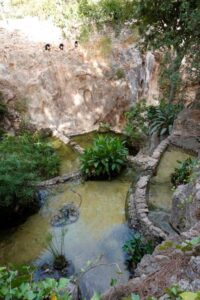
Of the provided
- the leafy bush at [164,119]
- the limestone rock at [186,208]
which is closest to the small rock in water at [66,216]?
the limestone rock at [186,208]

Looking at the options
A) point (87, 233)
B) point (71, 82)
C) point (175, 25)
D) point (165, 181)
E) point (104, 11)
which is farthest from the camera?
point (104, 11)

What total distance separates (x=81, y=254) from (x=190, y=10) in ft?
20.8

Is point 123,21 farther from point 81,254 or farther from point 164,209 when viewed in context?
point 81,254

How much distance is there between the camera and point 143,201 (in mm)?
6504

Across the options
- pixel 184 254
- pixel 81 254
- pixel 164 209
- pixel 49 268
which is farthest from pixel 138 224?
pixel 184 254

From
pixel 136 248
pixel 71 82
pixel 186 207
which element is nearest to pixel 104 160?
pixel 136 248

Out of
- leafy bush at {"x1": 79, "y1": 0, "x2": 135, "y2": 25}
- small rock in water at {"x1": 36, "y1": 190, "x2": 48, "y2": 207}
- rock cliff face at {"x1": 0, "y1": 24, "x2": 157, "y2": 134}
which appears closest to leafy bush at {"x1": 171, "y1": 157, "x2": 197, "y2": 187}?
small rock in water at {"x1": 36, "y1": 190, "x2": 48, "y2": 207}

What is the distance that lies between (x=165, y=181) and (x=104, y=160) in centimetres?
167

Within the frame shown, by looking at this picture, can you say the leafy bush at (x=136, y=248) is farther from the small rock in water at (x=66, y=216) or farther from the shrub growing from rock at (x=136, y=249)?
the small rock in water at (x=66, y=216)

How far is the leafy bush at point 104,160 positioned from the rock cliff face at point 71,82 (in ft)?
13.1

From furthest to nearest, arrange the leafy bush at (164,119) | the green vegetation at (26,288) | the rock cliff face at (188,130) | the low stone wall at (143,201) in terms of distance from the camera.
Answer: the leafy bush at (164,119) → the rock cliff face at (188,130) → the low stone wall at (143,201) → the green vegetation at (26,288)

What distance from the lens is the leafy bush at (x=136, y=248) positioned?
213 inches

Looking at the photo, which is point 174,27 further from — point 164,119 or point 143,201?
point 143,201

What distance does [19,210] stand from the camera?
23.1ft
